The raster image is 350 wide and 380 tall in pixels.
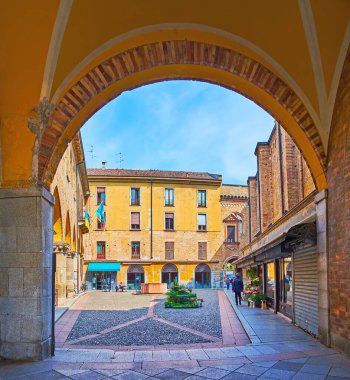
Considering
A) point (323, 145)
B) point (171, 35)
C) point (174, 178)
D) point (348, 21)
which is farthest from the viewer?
point (174, 178)

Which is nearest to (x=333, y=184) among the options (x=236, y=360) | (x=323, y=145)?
(x=323, y=145)

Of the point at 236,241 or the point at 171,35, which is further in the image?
the point at 236,241

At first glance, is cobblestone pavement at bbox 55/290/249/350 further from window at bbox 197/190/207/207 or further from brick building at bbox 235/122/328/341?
window at bbox 197/190/207/207

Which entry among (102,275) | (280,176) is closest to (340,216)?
(280,176)

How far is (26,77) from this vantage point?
22.0 ft

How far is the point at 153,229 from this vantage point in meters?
43.3

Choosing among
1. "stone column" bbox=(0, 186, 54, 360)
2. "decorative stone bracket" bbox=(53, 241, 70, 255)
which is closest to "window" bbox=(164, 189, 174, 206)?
"decorative stone bracket" bbox=(53, 241, 70, 255)

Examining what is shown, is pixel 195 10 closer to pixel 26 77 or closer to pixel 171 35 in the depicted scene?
pixel 171 35

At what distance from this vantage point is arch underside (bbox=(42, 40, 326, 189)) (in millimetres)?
7258

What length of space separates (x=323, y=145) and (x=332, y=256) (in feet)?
6.51

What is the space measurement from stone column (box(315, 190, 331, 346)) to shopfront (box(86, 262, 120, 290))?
34348 mm

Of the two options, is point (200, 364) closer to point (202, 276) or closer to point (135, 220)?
point (202, 276)

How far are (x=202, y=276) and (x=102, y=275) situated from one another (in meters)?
9.74

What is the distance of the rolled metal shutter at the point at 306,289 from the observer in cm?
891
